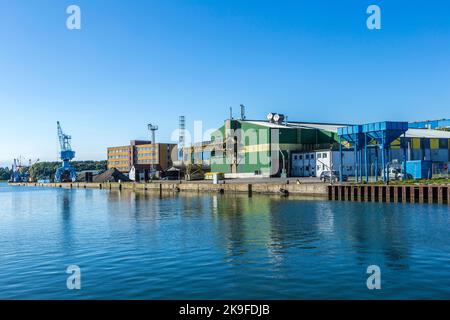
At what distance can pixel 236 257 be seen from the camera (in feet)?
77.1

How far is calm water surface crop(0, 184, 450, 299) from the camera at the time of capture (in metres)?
17.6

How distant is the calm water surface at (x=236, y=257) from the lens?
17.6 m

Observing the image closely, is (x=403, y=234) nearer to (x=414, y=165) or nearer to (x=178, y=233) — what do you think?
(x=178, y=233)

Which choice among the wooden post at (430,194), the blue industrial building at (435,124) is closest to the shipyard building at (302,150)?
the blue industrial building at (435,124)
